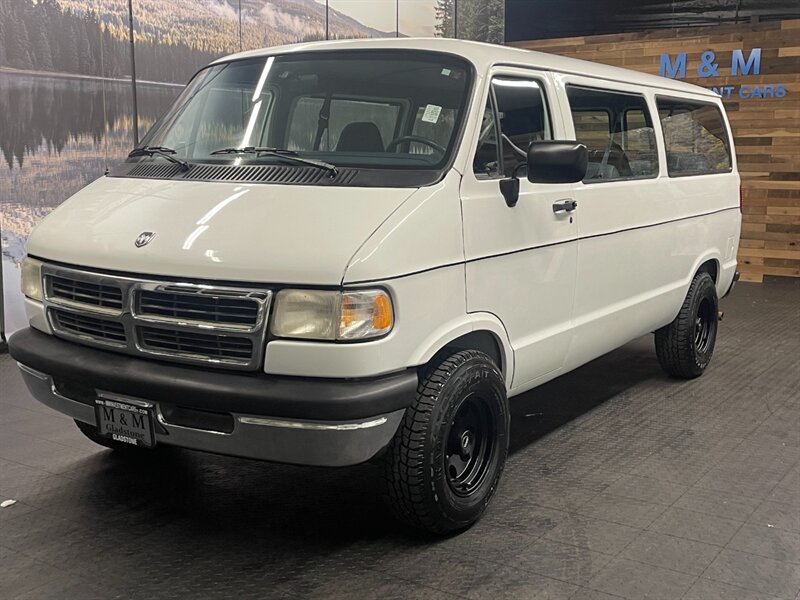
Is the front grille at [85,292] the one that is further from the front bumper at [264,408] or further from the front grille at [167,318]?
the front bumper at [264,408]

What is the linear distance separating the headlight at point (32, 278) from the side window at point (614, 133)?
2583 millimetres

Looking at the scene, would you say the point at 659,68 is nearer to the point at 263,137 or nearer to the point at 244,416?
the point at 263,137

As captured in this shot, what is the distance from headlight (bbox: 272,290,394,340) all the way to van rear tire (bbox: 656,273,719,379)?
3.34 m

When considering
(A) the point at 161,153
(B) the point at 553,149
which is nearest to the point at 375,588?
(B) the point at 553,149

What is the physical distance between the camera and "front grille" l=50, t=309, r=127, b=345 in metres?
3.22

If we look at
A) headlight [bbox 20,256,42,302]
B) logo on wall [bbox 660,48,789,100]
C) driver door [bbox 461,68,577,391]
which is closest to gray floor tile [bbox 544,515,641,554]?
driver door [bbox 461,68,577,391]

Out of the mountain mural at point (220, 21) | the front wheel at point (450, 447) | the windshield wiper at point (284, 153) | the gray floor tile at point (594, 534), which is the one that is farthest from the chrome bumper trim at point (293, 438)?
the mountain mural at point (220, 21)

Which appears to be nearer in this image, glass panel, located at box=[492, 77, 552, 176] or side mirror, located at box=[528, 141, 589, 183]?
side mirror, located at box=[528, 141, 589, 183]

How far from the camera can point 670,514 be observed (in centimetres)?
366

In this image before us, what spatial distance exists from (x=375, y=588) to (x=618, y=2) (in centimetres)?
983

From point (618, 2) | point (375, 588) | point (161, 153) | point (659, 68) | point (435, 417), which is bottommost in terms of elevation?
point (375, 588)

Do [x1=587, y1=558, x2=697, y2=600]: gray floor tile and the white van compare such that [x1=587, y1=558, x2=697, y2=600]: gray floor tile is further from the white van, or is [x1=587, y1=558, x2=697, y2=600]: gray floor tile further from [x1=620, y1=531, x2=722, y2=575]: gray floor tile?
the white van

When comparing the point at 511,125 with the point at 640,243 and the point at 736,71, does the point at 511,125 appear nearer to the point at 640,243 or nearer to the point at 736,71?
the point at 640,243

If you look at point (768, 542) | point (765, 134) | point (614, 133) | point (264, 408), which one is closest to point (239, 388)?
point (264, 408)
